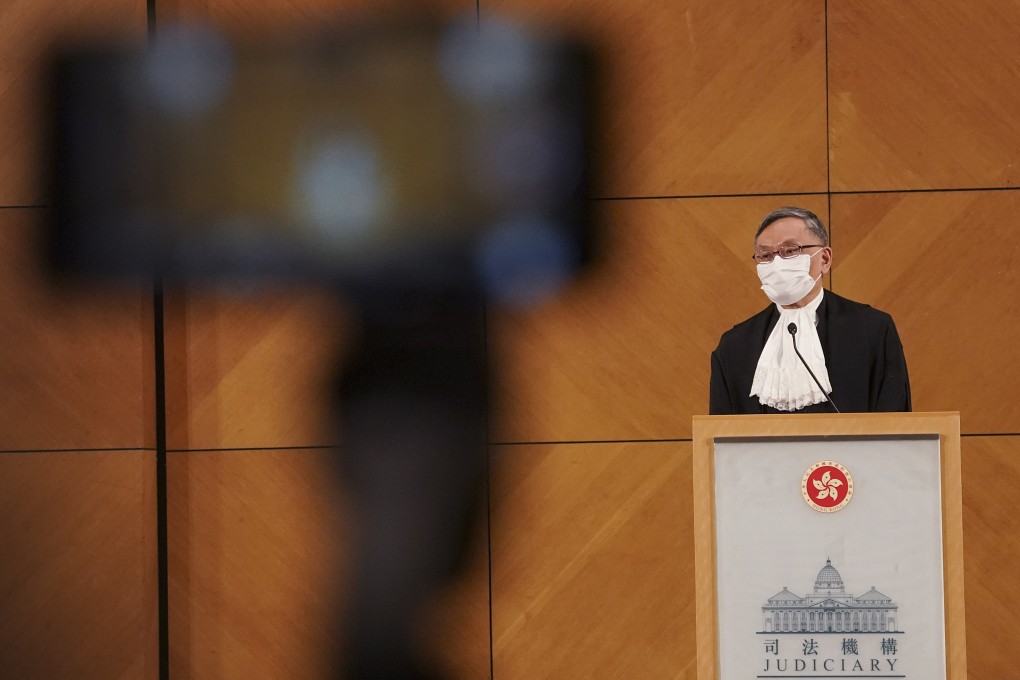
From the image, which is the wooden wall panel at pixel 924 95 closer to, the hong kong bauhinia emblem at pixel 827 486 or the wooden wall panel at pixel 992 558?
the wooden wall panel at pixel 992 558

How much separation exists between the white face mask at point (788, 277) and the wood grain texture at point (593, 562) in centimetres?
114

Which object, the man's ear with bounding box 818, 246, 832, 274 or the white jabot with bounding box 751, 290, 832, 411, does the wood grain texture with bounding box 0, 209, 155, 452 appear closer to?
the white jabot with bounding box 751, 290, 832, 411

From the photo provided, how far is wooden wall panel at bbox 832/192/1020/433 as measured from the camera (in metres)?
3.92

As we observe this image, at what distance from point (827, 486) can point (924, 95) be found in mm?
2194

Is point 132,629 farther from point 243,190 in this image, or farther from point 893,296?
point 893,296

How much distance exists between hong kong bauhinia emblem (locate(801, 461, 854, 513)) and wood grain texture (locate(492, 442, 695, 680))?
1772 millimetres

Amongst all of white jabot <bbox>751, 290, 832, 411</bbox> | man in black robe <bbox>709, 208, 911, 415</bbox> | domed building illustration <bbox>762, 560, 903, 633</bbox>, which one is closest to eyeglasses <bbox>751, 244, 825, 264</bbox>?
man in black robe <bbox>709, 208, 911, 415</bbox>

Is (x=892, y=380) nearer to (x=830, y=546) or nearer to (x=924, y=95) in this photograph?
(x=830, y=546)

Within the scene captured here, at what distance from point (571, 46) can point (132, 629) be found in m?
2.42

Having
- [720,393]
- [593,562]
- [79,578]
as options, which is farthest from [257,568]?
[720,393]

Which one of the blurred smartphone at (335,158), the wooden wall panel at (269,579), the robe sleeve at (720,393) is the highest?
the blurred smartphone at (335,158)

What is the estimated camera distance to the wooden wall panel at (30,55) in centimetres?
403

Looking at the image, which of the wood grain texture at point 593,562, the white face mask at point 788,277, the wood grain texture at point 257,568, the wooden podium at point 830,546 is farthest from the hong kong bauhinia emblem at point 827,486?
the wood grain texture at point 257,568

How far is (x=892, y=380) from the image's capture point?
2920 millimetres
